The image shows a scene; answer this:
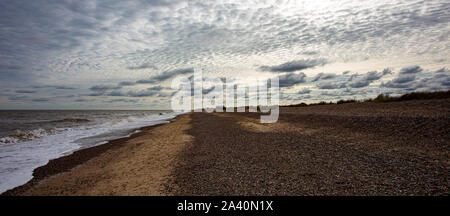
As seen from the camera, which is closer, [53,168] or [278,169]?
[278,169]

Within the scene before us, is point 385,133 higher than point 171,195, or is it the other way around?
point 385,133

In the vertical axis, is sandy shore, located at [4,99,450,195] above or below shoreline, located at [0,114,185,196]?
above

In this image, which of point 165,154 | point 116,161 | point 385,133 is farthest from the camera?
point 385,133

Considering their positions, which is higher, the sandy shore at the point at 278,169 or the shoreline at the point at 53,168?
the sandy shore at the point at 278,169

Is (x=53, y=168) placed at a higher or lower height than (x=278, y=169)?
lower

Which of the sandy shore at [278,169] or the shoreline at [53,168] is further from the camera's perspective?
the shoreline at [53,168]

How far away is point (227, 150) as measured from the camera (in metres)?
9.57

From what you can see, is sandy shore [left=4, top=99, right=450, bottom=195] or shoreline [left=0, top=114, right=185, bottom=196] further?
shoreline [left=0, top=114, right=185, bottom=196]
